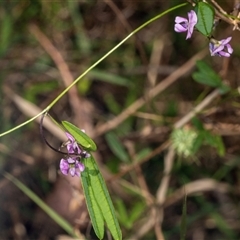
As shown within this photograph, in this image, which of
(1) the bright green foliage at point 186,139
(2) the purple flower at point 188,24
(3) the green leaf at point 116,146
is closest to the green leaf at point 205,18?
(2) the purple flower at point 188,24

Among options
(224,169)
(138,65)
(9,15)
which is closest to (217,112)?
(224,169)

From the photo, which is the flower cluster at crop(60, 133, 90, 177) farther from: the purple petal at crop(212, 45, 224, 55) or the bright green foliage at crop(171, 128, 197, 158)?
the bright green foliage at crop(171, 128, 197, 158)

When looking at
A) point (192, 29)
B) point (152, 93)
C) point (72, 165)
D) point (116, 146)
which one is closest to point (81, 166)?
point (72, 165)

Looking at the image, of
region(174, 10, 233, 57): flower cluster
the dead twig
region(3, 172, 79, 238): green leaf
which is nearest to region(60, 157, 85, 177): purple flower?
region(174, 10, 233, 57): flower cluster

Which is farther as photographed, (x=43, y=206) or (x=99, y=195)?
(x=43, y=206)

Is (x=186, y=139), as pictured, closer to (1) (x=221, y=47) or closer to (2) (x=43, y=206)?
(2) (x=43, y=206)

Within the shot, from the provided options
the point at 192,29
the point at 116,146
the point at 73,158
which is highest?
the point at 192,29
